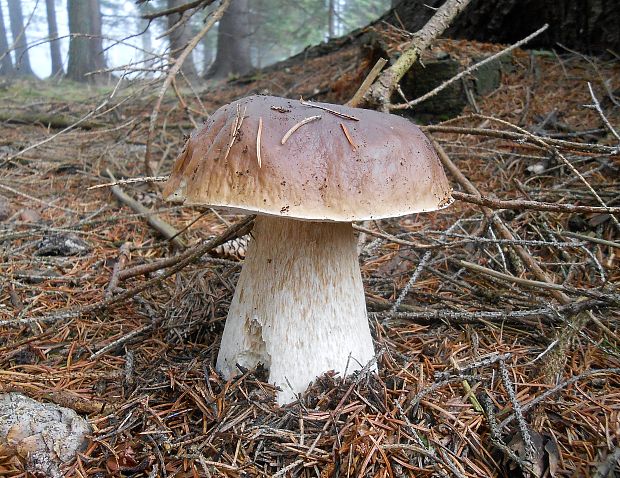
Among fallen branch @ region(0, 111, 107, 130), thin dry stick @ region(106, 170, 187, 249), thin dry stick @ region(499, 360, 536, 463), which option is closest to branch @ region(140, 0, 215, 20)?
thin dry stick @ region(106, 170, 187, 249)

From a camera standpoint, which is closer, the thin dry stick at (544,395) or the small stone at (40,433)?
the small stone at (40,433)

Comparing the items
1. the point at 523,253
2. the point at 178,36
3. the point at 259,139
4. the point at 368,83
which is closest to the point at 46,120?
the point at 178,36

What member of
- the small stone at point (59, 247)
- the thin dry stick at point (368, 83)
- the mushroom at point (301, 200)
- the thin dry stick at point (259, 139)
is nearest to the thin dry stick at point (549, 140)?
the thin dry stick at point (368, 83)

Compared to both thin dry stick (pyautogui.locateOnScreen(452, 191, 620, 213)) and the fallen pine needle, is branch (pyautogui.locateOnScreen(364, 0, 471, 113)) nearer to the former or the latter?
thin dry stick (pyautogui.locateOnScreen(452, 191, 620, 213))

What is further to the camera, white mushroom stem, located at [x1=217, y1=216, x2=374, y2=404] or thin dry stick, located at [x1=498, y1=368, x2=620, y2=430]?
white mushroom stem, located at [x1=217, y1=216, x2=374, y2=404]

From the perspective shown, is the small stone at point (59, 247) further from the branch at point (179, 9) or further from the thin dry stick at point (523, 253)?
the thin dry stick at point (523, 253)

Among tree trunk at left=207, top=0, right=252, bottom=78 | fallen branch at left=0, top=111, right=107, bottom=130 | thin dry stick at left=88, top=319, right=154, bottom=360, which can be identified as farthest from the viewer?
tree trunk at left=207, top=0, right=252, bottom=78

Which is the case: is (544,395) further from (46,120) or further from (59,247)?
(46,120)
